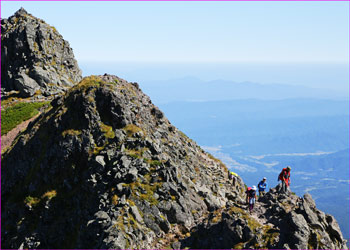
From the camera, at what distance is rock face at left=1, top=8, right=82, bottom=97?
2968 inches

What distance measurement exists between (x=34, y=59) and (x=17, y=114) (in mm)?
16090

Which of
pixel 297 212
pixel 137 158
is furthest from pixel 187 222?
pixel 297 212

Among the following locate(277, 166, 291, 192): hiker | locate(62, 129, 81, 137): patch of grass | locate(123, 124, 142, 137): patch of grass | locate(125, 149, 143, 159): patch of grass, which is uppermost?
locate(123, 124, 142, 137): patch of grass

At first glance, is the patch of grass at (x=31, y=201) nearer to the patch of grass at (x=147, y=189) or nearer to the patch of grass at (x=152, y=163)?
the patch of grass at (x=147, y=189)

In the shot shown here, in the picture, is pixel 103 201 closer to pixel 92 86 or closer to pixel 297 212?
pixel 92 86

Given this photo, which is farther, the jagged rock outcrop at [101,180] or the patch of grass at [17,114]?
the patch of grass at [17,114]

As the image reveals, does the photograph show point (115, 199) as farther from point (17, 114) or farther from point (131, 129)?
point (17, 114)

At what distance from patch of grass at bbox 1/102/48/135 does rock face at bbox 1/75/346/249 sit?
22629mm

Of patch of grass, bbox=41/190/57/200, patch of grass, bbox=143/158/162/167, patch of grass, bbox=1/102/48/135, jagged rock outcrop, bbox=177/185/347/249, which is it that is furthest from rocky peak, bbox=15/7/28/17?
jagged rock outcrop, bbox=177/185/347/249

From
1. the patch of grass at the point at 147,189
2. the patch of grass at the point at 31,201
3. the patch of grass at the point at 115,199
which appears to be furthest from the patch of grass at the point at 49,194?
the patch of grass at the point at 147,189

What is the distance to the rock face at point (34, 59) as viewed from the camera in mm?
75375

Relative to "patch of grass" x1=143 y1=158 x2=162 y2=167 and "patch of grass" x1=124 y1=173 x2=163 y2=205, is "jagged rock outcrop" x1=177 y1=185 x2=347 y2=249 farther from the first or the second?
"patch of grass" x1=143 y1=158 x2=162 y2=167

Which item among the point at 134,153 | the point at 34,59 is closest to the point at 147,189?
the point at 134,153

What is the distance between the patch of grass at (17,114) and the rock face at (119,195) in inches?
891
